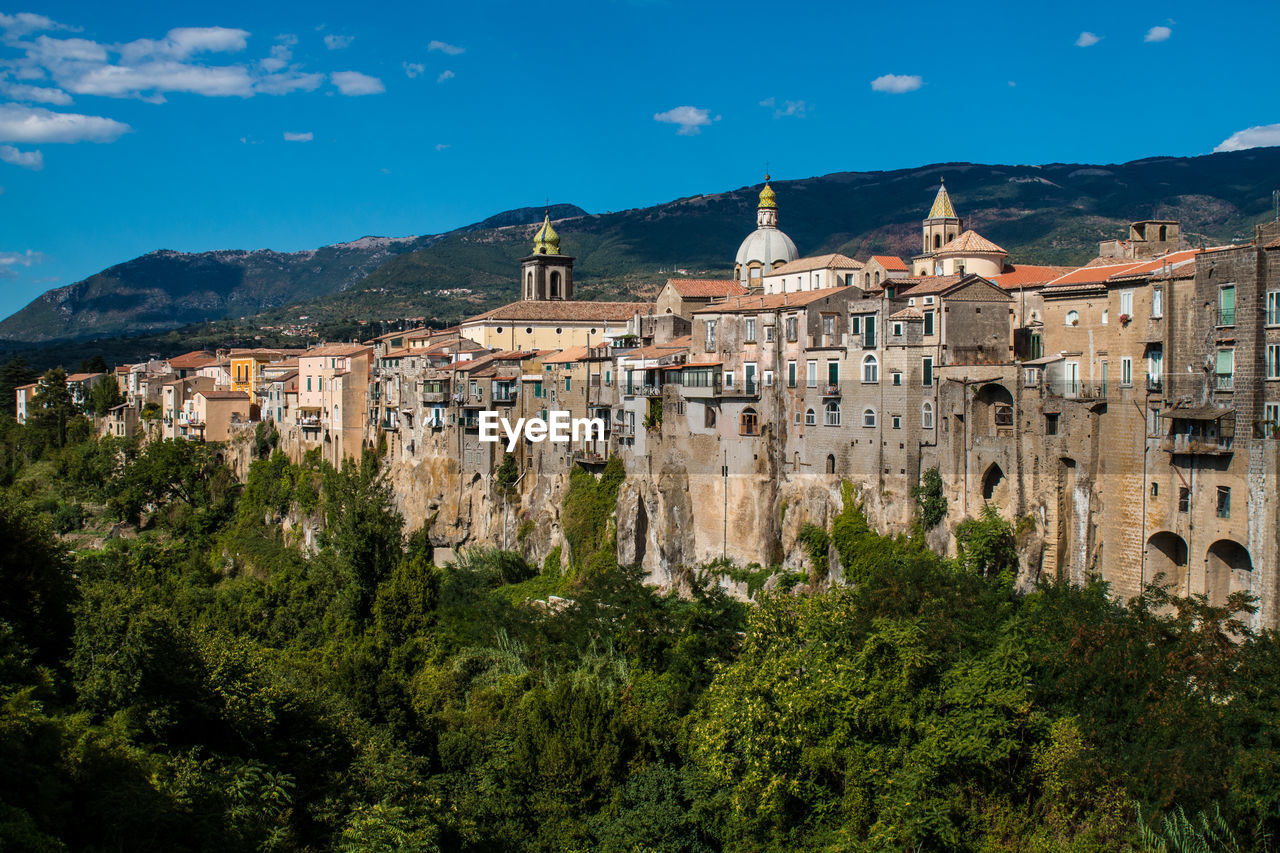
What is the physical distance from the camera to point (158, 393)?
316 ft

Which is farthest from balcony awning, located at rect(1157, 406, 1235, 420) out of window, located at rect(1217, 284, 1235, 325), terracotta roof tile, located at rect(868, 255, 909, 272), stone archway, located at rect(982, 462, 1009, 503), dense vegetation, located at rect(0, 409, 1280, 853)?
terracotta roof tile, located at rect(868, 255, 909, 272)

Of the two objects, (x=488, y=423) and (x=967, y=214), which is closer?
(x=488, y=423)

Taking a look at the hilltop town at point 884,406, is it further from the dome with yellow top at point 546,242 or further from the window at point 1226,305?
the dome with yellow top at point 546,242

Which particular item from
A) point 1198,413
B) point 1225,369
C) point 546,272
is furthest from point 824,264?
point 546,272

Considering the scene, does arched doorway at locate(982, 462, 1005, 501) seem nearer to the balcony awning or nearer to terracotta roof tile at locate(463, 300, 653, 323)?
the balcony awning

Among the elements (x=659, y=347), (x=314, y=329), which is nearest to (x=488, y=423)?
(x=659, y=347)

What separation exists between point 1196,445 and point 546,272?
64.3m

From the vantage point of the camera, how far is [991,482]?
136 ft

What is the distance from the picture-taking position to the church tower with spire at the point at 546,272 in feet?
305

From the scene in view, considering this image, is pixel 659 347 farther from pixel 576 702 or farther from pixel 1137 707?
pixel 1137 707

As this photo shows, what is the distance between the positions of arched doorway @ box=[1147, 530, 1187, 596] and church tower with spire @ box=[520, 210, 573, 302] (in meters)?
61.7

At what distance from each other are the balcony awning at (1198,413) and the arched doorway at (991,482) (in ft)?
22.0

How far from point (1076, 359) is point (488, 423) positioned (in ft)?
105

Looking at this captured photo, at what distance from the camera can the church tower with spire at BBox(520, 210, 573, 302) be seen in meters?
92.9
